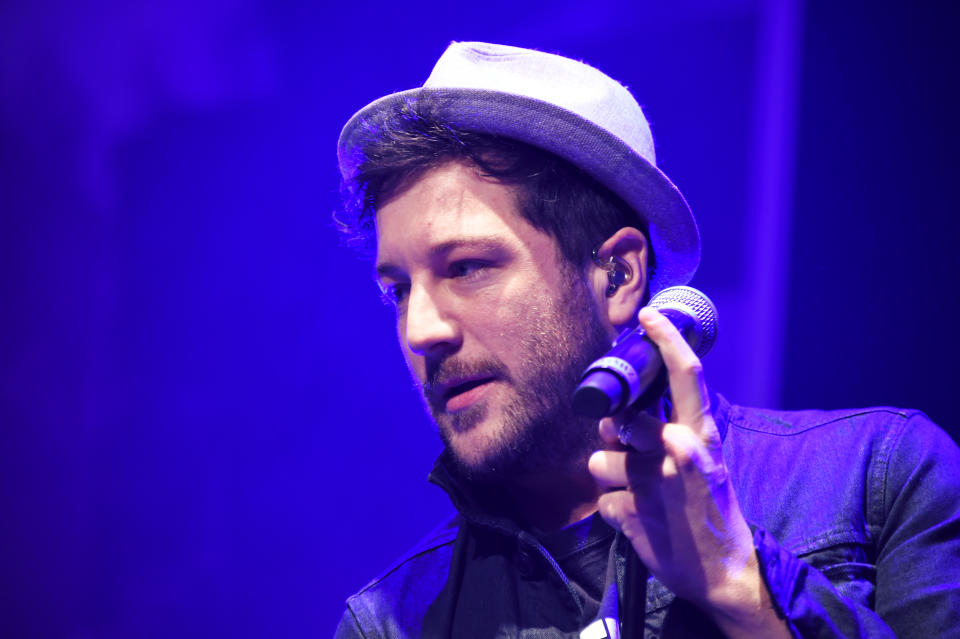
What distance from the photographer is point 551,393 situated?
51.5 inches

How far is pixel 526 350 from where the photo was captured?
128cm

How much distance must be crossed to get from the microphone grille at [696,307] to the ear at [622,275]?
38 cm

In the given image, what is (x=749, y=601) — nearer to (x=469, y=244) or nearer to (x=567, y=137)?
(x=469, y=244)

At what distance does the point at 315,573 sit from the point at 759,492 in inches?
50.7

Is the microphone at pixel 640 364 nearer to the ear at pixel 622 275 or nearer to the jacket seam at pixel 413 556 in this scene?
the ear at pixel 622 275

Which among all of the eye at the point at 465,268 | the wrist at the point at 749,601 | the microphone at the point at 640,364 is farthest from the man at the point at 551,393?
the microphone at the point at 640,364

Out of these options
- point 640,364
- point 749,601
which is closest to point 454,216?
point 640,364

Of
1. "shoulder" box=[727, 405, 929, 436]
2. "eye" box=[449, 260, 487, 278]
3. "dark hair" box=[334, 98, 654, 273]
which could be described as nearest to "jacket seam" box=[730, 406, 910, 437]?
"shoulder" box=[727, 405, 929, 436]

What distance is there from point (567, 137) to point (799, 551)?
2.80 ft

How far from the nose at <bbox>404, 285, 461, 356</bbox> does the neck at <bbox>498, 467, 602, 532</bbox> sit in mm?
342

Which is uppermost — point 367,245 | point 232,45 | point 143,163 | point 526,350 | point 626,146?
point 232,45

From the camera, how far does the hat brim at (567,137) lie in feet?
4.44

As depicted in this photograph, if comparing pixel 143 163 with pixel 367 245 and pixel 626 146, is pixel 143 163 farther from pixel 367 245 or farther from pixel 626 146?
pixel 626 146

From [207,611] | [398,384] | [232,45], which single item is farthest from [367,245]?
[207,611]
